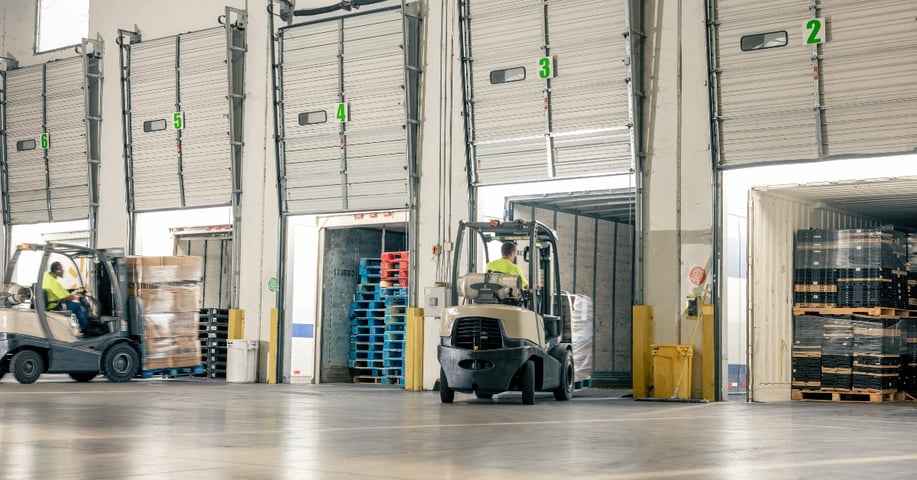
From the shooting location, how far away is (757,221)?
51.4 feet

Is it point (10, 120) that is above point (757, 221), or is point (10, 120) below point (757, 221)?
above

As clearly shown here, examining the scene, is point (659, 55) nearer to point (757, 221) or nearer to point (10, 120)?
point (757, 221)

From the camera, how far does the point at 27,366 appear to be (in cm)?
1736

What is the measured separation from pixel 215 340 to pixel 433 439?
46.4ft

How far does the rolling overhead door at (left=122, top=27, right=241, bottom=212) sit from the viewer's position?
21.1 metres

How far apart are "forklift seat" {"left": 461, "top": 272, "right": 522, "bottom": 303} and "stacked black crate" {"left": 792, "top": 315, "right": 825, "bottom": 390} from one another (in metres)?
5.14

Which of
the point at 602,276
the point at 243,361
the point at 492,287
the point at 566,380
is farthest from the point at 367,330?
the point at 492,287

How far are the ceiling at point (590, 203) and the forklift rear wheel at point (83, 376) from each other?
741 centimetres

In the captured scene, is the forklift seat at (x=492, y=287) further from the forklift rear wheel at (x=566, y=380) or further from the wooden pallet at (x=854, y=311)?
the wooden pallet at (x=854, y=311)

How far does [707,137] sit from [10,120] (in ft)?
52.5

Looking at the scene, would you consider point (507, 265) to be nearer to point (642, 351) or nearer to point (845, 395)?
point (642, 351)

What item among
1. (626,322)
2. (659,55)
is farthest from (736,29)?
(626,322)

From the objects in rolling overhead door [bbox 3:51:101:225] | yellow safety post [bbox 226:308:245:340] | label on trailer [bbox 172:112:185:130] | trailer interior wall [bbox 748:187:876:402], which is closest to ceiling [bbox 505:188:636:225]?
trailer interior wall [bbox 748:187:876:402]

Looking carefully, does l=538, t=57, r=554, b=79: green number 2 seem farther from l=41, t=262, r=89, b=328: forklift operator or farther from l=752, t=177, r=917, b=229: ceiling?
l=41, t=262, r=89, b=328: forklift operator
